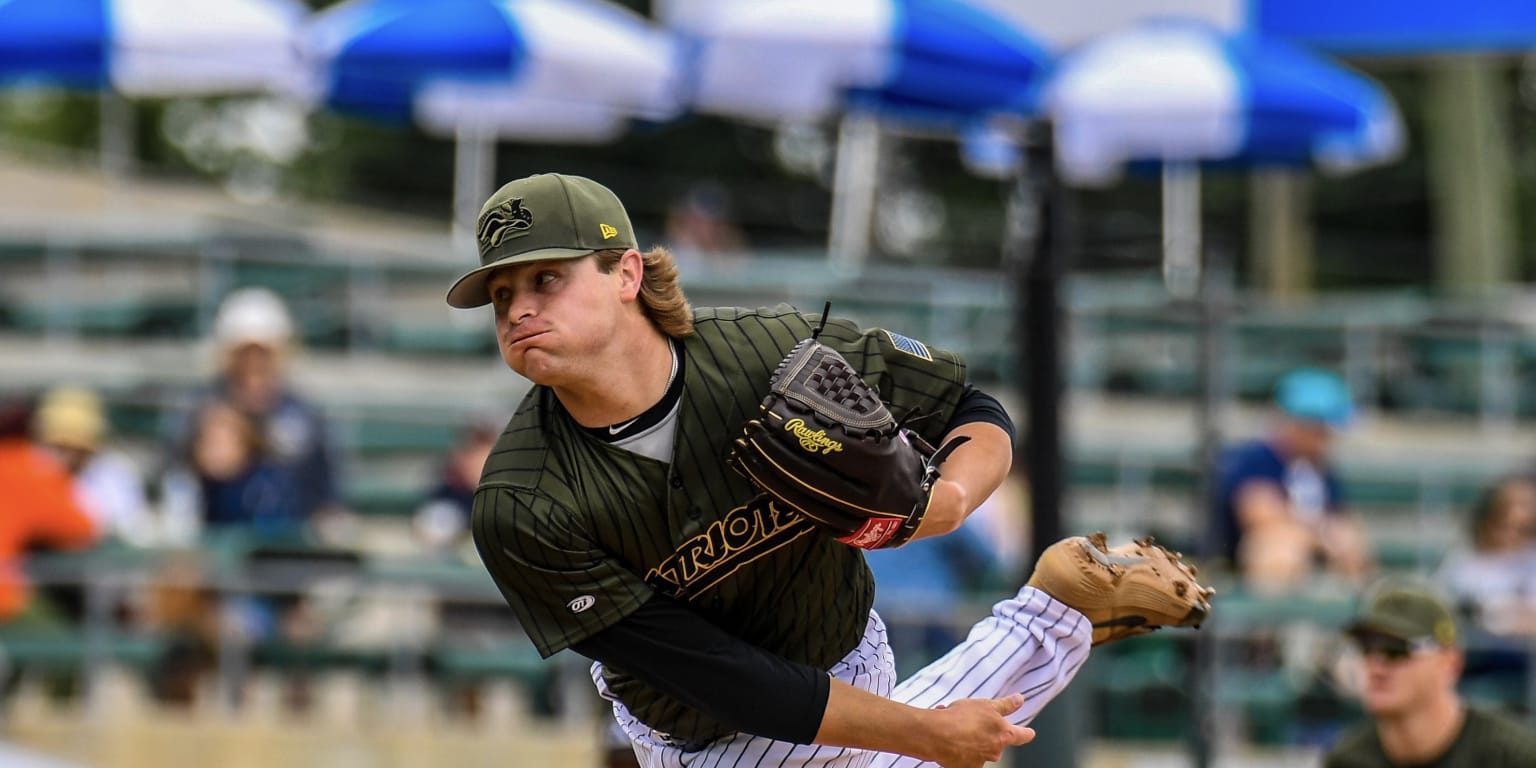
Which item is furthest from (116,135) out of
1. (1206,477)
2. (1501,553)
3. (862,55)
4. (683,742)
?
(683,742)

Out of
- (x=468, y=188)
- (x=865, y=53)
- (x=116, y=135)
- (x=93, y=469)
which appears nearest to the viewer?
(x=93, y=469)

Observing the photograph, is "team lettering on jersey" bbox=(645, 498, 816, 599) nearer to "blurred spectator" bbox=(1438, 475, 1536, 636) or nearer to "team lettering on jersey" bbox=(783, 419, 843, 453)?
"team lettering on jersey" bbox=(783, 419, 843, 453)

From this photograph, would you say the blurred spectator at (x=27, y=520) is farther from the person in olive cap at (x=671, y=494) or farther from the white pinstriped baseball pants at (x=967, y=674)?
the person in olive cap at (x=671, y=494)

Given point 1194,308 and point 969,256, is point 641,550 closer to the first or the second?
point 1194,308

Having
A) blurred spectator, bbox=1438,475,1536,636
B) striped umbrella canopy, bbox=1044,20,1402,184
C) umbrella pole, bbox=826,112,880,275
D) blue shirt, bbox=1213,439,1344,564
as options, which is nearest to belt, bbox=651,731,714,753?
blue shirt, bbox=1213,439,1344,564

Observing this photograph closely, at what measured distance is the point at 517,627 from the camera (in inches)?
333

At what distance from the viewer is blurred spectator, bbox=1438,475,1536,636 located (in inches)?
352

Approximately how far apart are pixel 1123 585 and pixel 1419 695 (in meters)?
2.42

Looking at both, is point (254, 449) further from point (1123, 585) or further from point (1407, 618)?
point (1123, 585)

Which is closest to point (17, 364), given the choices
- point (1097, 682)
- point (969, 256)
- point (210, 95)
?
point (1097, 682)

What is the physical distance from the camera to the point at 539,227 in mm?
3857

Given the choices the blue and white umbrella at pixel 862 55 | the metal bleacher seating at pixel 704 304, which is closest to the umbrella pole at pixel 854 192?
the metal bleacher seating at pixel 704 304

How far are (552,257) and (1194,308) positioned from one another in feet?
14.1

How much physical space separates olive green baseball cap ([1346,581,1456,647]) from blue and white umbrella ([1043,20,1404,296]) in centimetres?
393
